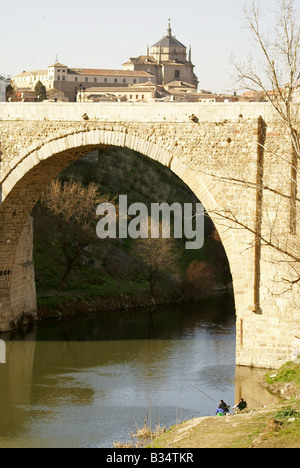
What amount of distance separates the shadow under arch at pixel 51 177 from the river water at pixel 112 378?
67.0 inches

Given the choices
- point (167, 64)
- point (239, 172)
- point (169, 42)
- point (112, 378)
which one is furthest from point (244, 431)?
point (169, 42)

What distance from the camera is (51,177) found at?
20234 millimetres

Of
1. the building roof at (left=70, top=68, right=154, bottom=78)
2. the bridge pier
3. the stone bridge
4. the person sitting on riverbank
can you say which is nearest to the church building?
the building roof at (left=70, top=68, right=154, bottom=78)

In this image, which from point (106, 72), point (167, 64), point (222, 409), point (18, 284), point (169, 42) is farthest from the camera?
point (169, 42)

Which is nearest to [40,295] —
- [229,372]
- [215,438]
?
[229,372]

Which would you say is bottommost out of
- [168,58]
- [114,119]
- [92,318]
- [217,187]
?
[92,318]

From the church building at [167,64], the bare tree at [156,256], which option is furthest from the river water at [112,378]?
the church building at [167,64]

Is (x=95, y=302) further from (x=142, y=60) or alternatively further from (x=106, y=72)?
(x=142, y=60)

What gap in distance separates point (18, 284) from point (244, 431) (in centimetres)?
1140

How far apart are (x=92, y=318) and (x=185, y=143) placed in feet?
29.0

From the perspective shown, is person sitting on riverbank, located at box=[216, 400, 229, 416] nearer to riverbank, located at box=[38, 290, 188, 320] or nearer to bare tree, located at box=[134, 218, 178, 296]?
riverbank, located at box=[38, 290, 188, 320]

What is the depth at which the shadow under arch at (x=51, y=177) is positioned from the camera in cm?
1620
